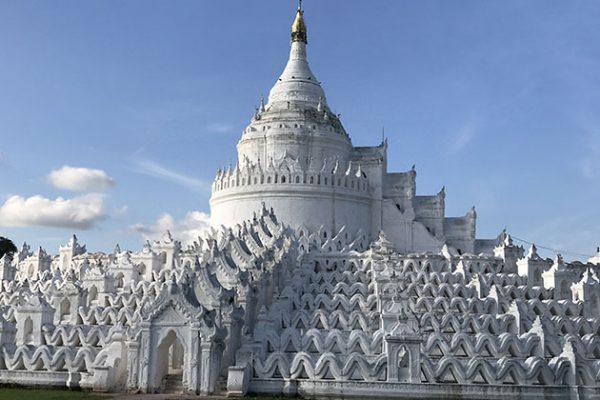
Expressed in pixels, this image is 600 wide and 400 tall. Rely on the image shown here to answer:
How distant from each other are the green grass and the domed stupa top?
33.6m

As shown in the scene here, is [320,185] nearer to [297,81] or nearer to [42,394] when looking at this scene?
[297,81]

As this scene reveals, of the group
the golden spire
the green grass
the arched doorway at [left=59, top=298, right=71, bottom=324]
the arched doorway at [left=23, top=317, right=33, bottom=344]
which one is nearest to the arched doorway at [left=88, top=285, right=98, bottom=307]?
the arched doorway at [left=59, top=298, right=71, bottom=324]

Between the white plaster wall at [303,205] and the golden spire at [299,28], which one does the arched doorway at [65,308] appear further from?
the golden spire at [299,28]

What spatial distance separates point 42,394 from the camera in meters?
22.5

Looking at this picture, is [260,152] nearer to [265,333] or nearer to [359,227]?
[359,227]

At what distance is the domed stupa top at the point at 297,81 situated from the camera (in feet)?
179

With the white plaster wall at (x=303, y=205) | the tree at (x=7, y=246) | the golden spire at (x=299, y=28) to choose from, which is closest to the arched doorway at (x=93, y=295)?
the white plaster wall at (x=303, y=205)

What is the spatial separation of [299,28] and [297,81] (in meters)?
5.91

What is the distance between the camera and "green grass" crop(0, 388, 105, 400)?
21.4m

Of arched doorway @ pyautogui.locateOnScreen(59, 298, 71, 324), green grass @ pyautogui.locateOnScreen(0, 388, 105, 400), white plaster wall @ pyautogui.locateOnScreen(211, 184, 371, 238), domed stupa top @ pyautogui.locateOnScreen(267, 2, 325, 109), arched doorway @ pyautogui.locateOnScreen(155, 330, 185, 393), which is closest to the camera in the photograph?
green grass @ pyautogui.locateOnScreen(0, 388, 105, 400)

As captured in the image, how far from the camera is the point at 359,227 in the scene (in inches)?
1937

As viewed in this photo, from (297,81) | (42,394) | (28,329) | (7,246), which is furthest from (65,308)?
(7,246)

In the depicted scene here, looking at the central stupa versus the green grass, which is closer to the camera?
the green grass

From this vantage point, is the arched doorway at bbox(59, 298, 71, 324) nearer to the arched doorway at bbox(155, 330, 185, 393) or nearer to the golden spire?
the arched doorway at bbox(155, 330, 185, 393)
